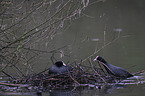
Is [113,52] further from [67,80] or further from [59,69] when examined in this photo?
[67,80]

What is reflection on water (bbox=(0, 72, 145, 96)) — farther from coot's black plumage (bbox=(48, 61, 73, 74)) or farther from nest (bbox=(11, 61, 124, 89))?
coot's black plumage (bbox=(48, 61, 73, 74))

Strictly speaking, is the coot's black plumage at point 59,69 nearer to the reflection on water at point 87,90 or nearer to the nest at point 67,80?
the nest at point 67,80

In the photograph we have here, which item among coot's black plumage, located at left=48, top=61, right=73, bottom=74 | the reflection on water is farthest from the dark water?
coot's black plumage, located at left=48, top=61, right=73, bottom=74

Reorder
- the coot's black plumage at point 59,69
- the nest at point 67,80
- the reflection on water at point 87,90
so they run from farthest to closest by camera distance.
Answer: the coot's black plumage at point 59,69
the nest at point 67,80
the reflection on water at point 87,90

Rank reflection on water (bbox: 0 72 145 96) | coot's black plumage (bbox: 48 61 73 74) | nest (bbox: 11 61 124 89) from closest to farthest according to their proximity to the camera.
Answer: reflection on water (bbox: 0 72 145 96) < nest (bbox: 11 61 124 89) < coot's black plumage (bbox: 48 61 73 74)

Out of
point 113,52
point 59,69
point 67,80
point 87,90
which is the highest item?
point 113,52

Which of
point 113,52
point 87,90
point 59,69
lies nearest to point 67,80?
point 59,69

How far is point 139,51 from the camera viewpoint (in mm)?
12781

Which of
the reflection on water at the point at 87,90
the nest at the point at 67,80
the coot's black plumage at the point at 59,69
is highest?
the coot's black plumage at the point at 59,69

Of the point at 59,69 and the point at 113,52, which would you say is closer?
the point at 59,69

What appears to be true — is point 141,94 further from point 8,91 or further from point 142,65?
point 142,65

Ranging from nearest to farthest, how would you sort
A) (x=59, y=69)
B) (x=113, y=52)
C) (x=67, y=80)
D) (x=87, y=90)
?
(x=87, y=90)
(x=67, y=80)
(x=59, y=69)
(x=113, y=52)

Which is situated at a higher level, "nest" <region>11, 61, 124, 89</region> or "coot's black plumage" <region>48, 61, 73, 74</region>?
"coot's black plumage" <region>48, 61, 73, 74</region>

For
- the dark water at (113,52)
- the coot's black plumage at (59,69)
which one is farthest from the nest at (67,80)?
the dark water at (113,52)
